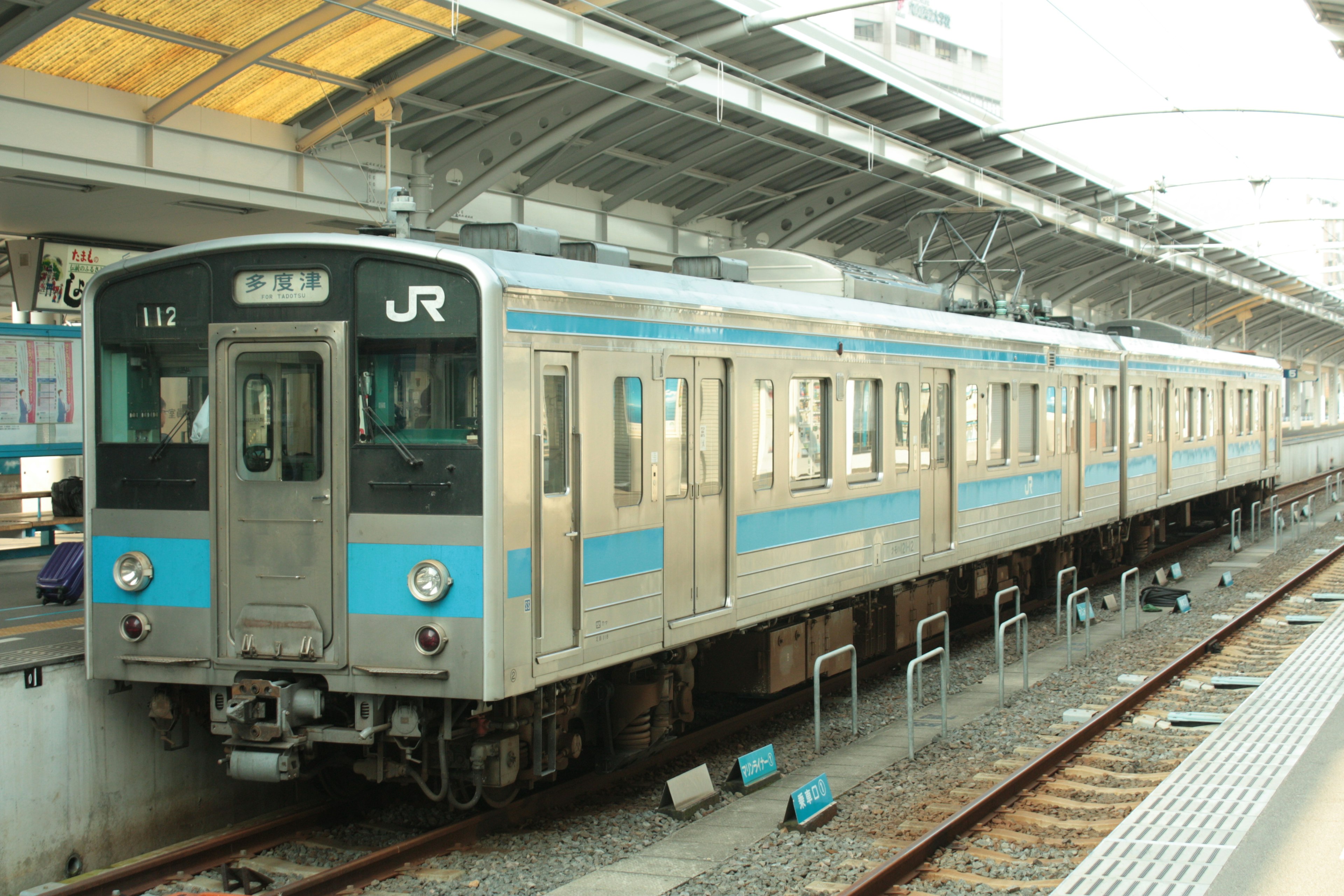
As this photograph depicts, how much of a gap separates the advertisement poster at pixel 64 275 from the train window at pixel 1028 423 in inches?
354

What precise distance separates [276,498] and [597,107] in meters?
7.56

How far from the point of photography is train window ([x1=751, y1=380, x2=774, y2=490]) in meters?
8.35

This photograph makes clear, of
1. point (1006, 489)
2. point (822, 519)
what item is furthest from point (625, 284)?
point (1006, 489)

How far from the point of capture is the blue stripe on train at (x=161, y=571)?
6480 mm

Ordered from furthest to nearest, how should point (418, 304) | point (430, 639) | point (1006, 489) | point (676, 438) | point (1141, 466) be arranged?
point (1141, 466)
point (1006, 489)
point (676, 438)
point (418, 304)
point (430, 639)

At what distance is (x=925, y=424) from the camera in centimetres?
1099

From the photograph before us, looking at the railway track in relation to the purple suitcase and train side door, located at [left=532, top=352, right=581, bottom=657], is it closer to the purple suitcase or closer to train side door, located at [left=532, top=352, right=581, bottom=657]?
train side door, located at [left=532, top=352, right=581, bottom=657]

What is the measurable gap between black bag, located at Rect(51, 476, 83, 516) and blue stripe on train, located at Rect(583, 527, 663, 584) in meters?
4.53

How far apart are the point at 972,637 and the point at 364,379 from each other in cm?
917

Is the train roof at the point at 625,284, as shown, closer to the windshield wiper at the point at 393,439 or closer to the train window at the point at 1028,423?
the windshield wiper at the point at 393,439

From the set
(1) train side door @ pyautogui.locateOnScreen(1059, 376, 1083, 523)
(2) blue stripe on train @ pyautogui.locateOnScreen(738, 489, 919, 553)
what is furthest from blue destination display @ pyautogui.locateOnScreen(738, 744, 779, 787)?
(1) train side door @ pyautogui.locateOnScreen(1059, 376, 1083, 523)

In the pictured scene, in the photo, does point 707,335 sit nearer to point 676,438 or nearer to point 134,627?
point 676,438

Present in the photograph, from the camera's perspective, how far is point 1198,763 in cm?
781

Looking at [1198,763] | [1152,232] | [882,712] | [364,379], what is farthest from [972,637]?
[1152,232]
